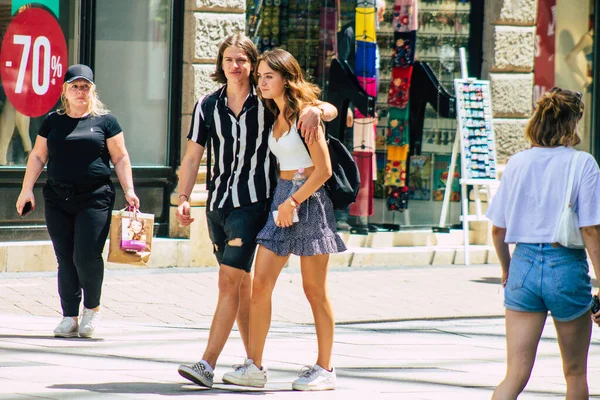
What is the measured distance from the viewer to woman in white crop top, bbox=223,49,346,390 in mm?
6176

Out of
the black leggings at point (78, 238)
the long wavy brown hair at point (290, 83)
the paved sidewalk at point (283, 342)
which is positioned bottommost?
the paved sidewalk at point (283, 342)

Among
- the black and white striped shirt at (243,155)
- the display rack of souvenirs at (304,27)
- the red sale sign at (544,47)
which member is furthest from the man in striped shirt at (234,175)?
the red sale sign at (544,47)

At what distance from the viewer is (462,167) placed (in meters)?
13.0

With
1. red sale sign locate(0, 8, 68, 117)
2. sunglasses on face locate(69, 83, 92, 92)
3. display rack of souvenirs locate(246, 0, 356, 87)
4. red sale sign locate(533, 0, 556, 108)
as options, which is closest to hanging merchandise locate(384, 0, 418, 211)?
display rack of souvenirs locate(246, 0, 356, 87)

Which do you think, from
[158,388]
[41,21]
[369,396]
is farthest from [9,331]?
[41,21]

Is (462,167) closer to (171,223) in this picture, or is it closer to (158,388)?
(171,223)

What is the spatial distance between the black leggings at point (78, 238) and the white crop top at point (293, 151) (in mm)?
1928

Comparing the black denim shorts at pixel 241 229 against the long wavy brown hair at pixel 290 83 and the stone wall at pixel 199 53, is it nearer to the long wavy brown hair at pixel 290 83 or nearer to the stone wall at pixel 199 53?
the long wavy brown hair at pixel 290 83

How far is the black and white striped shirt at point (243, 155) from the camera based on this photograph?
6375 millimetres

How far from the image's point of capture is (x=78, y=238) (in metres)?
7.73

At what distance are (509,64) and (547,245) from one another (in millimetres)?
8889

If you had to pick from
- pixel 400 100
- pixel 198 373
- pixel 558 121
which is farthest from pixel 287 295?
pixel 558 121

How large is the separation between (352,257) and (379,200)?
0.89 metres

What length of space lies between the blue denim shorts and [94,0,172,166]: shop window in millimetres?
7196
